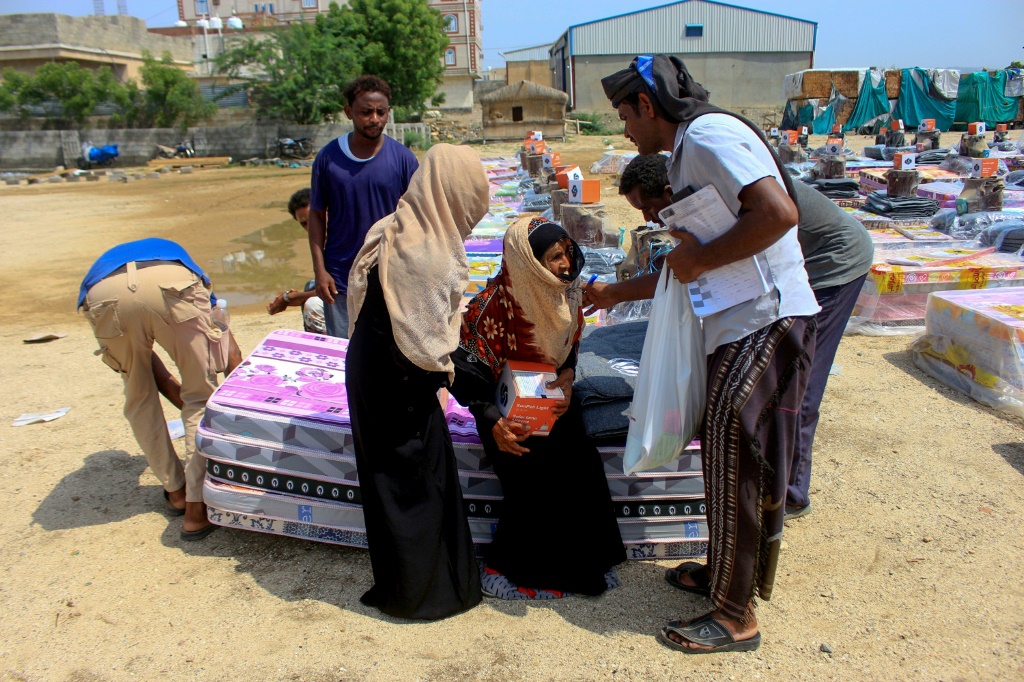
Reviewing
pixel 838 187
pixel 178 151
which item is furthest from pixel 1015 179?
pixel 178 151

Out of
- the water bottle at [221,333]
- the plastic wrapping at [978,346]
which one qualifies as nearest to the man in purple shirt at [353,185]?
the water bottle at [221,333]

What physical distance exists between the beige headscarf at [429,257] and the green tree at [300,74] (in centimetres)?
2549

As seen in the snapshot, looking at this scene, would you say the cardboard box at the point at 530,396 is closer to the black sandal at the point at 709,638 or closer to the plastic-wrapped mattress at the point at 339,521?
the plastic-wrapped mattress at the point at 339,521

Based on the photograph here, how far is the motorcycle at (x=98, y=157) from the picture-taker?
24.8m

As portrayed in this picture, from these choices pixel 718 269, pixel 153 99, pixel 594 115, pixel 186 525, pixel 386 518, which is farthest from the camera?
pixel 594 115

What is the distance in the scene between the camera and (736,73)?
38.8 meters

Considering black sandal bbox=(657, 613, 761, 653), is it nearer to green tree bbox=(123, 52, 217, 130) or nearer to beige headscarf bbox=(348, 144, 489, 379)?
beige headscarf bbox=(348, 144, 489, 379)

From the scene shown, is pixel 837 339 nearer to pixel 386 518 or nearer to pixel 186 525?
pixel 386 518

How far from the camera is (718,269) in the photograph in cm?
192

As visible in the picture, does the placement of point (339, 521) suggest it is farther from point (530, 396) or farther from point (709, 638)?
point (709, 638)

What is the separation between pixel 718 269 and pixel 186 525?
7.40 feet

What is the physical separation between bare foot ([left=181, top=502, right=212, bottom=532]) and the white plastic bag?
1.75m

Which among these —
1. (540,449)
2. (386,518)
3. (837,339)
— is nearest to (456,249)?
(540,449)

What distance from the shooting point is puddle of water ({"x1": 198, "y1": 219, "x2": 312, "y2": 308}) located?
785cm
